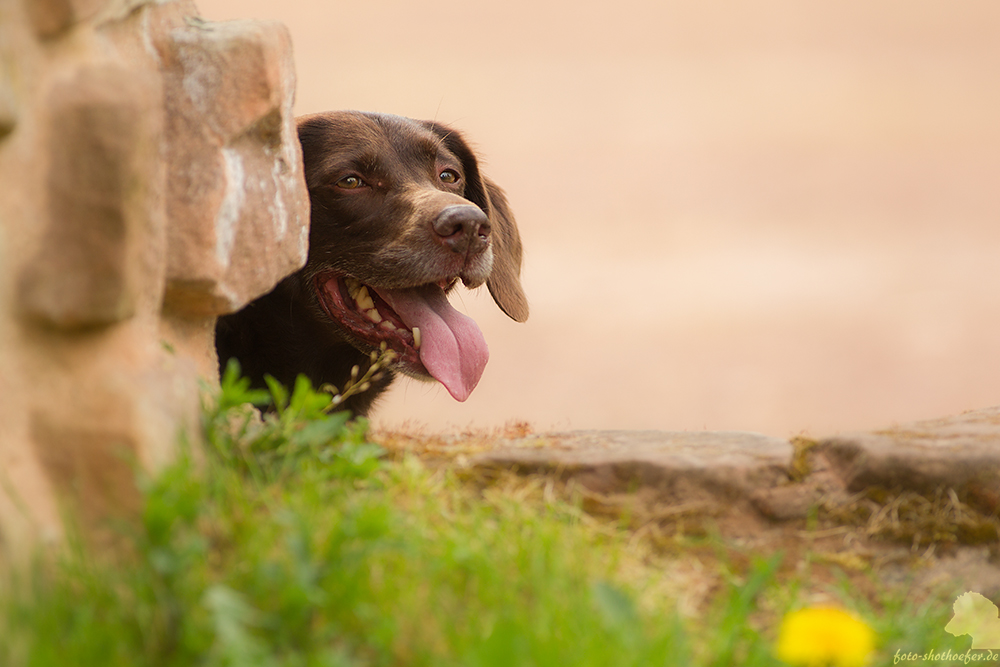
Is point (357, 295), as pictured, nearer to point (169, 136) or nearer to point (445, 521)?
point (169, 136)

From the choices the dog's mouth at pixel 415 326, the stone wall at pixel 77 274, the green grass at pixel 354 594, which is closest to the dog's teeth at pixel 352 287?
the dog's mouth at pixel 415 326

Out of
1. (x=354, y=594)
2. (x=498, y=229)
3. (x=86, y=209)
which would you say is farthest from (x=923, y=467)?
(x=498, y=229)

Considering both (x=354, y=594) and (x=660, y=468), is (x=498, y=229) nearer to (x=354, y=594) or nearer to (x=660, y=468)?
(x=660, y=468)

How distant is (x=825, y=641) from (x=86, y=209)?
1617 millimetres

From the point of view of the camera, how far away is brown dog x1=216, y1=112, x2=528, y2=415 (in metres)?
3.56

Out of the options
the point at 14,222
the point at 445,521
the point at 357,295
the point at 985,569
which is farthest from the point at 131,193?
the point at 985,569

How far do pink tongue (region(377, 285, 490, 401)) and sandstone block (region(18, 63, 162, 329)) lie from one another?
1.87m

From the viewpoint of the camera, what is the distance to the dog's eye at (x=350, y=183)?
3738mm

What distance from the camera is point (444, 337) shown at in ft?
11.8

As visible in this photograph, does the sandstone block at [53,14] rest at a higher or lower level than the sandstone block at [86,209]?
higher

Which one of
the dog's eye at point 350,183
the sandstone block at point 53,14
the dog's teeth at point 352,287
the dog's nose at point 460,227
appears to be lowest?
the dog's teeth at point 352,287

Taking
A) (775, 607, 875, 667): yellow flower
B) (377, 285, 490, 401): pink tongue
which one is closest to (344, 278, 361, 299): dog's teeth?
(377, 285, 490, 401): pink tongue

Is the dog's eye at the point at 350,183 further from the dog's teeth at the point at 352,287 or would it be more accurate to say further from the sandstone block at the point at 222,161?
the sandstone block at the point at 222,161

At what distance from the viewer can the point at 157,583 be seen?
5.03 feet
